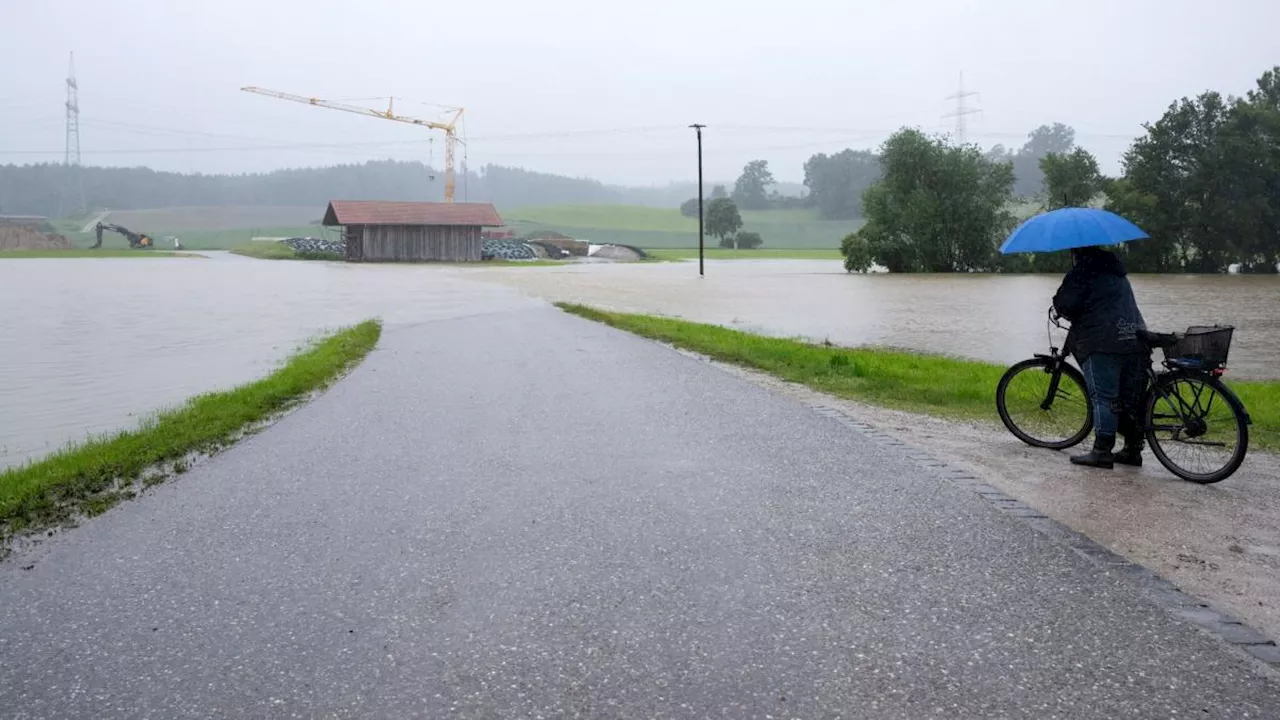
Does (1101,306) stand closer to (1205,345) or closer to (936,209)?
(1205,345)

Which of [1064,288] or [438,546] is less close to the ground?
[1064,288]

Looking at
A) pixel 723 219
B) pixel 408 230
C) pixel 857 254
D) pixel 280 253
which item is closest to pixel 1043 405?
pixel 857 254

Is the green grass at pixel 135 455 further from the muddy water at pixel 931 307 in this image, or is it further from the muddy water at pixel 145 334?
the muddy water at pixel 931 307

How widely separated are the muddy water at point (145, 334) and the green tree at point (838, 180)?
468 ft

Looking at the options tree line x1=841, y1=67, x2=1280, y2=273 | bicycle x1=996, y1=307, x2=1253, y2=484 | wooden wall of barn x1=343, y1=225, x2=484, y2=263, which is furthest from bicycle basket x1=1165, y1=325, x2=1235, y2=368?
wooden wall of barn x1=343, y1=225, x2=484, y2=263

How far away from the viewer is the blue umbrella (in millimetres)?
7656

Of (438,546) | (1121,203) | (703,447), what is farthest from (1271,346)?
(1121,203)

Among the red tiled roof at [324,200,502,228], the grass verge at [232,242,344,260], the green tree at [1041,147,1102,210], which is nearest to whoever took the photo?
the green tree at [1041,147,1102,210]

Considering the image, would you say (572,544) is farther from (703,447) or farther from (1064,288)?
(1064,288)

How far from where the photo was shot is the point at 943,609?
4414 millimetres

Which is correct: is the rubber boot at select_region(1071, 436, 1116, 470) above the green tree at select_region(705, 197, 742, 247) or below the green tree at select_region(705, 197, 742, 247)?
below

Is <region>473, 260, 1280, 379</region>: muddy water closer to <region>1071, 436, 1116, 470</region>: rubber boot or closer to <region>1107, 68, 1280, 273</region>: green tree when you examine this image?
<region>1107, 68, 1280, 273</region>: green tree

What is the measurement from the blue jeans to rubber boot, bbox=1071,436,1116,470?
0.04m

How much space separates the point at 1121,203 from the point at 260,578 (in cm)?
6715
